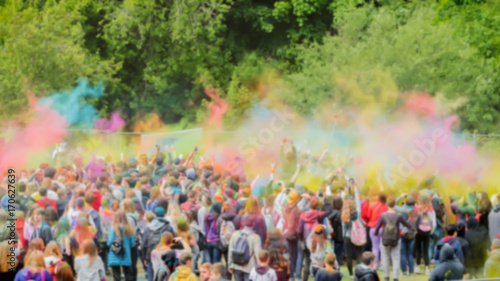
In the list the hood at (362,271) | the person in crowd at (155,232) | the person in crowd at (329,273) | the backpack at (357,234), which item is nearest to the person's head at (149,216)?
the person in crowd at (155,232)

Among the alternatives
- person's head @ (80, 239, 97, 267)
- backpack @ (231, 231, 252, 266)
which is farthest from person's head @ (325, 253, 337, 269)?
person's head @ (80, 239, 97, 267)

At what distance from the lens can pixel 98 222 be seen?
13.1 metres

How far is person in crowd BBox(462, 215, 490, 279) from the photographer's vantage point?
45.2 ft

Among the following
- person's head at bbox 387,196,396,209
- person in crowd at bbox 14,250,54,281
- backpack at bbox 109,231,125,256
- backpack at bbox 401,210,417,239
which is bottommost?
person in crowd at bbox 14,250,54,281

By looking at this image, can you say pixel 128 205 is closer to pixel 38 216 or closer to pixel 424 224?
pixel 38 216

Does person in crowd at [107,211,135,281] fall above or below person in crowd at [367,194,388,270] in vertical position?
below

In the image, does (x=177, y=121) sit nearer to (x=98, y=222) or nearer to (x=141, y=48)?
(x=141, y=48)

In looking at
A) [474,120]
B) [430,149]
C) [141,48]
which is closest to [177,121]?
[141,48]

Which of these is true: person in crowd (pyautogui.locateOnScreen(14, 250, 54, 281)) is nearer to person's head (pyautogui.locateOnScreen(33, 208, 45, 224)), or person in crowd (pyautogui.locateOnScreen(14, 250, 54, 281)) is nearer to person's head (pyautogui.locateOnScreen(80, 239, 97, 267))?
person's head (pyautogui.locateOnScreen(80, 239, 97, 267))

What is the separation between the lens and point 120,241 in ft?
41.3

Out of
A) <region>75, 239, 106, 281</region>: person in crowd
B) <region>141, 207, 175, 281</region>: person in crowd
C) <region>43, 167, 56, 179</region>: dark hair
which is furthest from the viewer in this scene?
<region>43, 167, 56, 179</region>: dark hair

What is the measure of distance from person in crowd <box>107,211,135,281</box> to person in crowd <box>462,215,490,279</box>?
5294 mm

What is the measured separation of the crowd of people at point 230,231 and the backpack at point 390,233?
0.06 ft

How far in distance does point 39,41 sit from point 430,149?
13.8 meters
